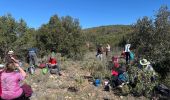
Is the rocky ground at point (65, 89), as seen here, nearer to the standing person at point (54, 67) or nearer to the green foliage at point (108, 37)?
the standing person at point (54, 67)

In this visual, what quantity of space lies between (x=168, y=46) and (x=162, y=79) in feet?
9.21

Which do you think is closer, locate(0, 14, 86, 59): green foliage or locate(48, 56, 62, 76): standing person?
locate(48, 56, 62, 76): standing person

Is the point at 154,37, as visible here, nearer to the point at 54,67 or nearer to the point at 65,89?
the point at 54,67

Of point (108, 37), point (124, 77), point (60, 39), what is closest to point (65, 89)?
point (124, 77)

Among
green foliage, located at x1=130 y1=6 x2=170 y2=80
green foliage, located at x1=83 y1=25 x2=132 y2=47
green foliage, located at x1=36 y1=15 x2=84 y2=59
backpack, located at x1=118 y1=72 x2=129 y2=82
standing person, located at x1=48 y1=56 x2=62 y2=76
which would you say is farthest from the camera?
green foliage, located at x1=83 y1=25 x2=132 y2=47

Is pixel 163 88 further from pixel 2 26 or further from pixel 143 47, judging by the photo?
pixel 2 26

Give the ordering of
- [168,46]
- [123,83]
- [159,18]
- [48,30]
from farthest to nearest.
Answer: [48,30]
[159,18]
[168,46]
[123,83]

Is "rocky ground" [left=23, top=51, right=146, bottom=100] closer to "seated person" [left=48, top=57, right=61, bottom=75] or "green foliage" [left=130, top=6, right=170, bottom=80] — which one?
"seated person" [left=48, top=57, right=61, bottom=75]

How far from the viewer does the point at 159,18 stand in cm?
2100

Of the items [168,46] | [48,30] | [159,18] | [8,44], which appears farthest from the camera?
[48,30]

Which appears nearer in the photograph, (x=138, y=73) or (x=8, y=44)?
(x=138, y=73)

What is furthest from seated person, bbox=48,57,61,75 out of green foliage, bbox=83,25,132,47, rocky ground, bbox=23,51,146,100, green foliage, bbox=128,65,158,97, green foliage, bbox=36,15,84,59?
green foliage, bbox=36,15,84,59

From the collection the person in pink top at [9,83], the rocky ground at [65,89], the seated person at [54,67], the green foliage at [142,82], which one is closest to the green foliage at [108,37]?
the seated person at [54,67]

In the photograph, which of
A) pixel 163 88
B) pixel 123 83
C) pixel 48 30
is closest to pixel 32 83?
pixel 123 83
